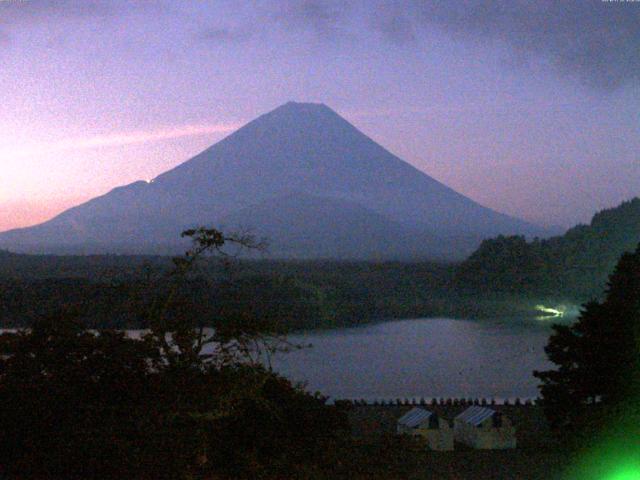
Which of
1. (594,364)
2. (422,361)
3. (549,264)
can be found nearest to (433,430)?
(594,364)

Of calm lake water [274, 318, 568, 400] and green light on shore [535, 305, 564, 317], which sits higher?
green light on shore [535, 305, 564, 317]

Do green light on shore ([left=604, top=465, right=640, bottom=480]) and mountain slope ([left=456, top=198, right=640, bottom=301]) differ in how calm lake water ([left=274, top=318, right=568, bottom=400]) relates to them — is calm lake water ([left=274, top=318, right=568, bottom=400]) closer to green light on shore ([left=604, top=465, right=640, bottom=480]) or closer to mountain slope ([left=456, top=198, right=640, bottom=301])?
green light on shore ([left=604, top=465, right=640, bottom=480])

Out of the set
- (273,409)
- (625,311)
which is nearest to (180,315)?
(273,409)

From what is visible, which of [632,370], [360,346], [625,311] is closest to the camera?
[632,370]

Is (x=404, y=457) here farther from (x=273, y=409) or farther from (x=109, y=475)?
(x=109, y=475)

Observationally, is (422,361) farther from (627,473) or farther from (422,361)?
(627,473)

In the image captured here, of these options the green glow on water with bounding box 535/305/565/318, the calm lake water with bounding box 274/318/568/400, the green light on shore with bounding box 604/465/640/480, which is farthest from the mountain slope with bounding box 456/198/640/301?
the green light on shore with bounding box 604/465/640/480
